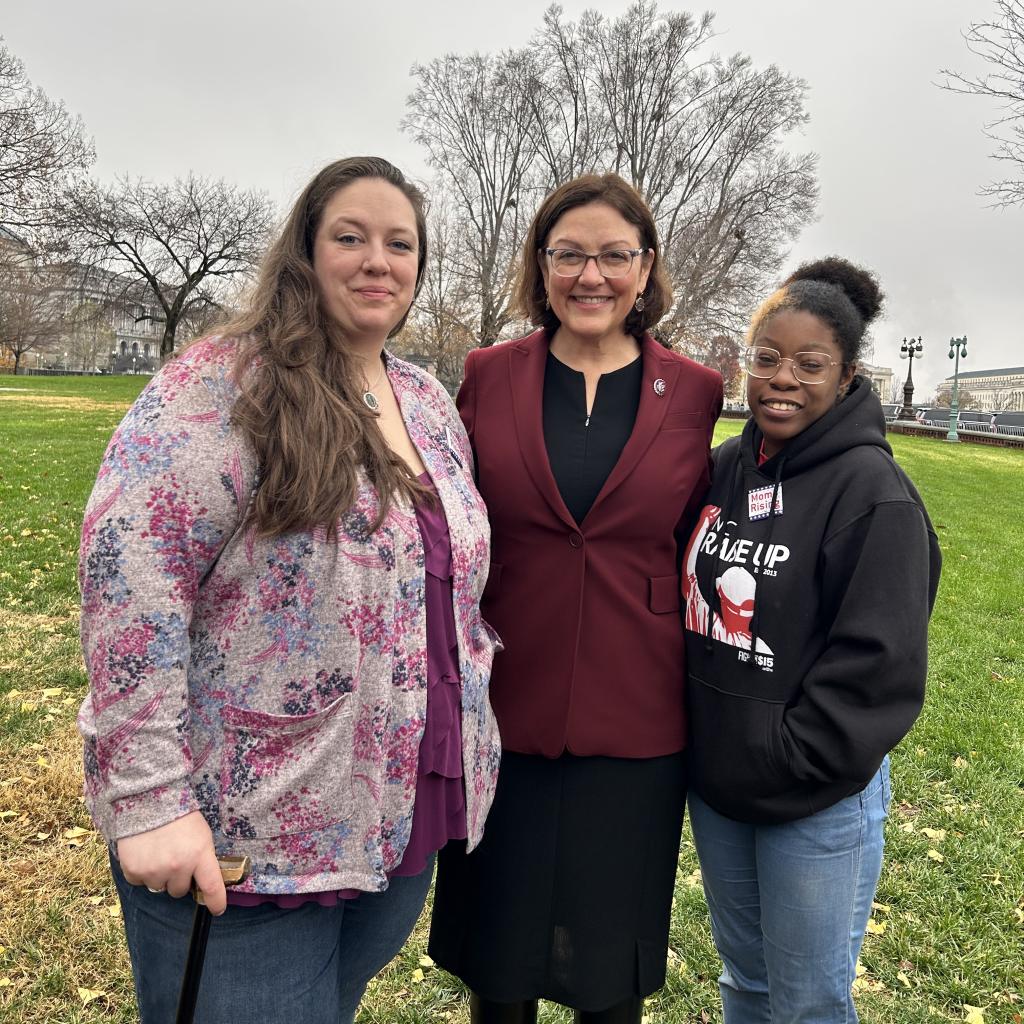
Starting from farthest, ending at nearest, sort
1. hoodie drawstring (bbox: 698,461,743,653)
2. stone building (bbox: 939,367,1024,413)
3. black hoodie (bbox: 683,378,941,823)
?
stone building (bbox: 939,367,1024,413)
hoodie drawstring (bbox: 698,461,743,653)
black hoodie (bbox: 683,378,941,823)

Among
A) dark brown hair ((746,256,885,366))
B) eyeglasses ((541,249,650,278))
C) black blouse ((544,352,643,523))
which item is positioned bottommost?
black blouse ((544,352,643,523))

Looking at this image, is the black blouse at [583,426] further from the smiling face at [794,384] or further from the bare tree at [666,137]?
the bare tree at [666,137]

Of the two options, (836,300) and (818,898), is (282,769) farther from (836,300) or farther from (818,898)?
(836,300)

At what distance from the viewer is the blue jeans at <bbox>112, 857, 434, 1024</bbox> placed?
156 cm

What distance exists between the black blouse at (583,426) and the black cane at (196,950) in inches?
48.0

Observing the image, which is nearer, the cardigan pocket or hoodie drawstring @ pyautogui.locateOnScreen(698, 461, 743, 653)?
the cardigan pocket

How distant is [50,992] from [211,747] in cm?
215

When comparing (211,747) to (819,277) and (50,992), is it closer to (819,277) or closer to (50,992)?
(819,277)

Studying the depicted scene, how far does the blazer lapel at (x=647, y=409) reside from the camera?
2.19 metres

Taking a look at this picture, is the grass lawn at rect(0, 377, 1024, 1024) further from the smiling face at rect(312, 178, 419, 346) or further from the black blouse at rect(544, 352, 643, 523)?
the smiling face at rect(312, 178, 419, 346)

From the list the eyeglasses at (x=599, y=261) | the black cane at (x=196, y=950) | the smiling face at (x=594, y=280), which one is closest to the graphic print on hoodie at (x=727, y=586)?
the smiling face at (x=594, y=280)

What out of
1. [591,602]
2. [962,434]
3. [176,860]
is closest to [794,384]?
[591,602]

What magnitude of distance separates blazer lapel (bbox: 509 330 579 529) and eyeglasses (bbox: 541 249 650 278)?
0.25 m

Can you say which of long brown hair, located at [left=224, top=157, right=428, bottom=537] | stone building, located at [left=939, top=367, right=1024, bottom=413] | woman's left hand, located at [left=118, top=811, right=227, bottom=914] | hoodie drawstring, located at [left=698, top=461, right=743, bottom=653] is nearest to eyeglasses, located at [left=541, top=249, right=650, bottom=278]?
long brown hair, located at [left=224, top=157, right=428, bottom=537]
